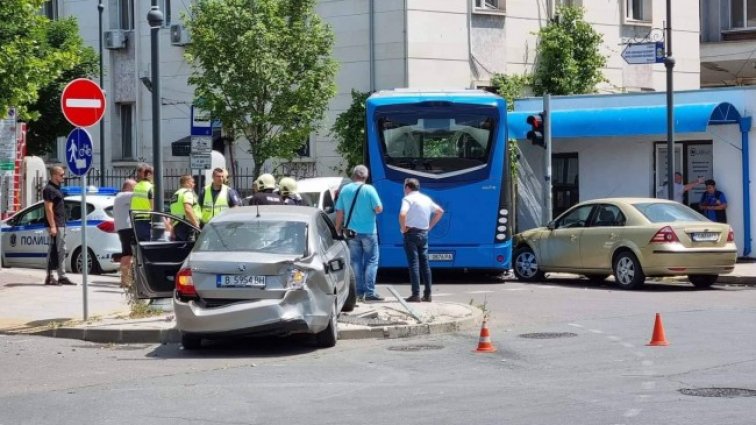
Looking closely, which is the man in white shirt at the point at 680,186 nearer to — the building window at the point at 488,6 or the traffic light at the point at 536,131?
the traffic light at the point at 536,131

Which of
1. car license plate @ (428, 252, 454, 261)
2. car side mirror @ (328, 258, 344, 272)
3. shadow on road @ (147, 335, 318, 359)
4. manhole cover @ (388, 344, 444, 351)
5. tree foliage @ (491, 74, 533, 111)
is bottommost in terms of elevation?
shadow on road @ (147, 335, 318, 359)

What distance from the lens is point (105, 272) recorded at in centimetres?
2522

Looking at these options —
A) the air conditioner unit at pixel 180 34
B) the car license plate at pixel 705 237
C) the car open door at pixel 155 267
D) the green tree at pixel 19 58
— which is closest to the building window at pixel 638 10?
the air conditioner unit at pixel 180 34

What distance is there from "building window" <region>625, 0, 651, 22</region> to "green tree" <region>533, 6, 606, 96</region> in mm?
2698

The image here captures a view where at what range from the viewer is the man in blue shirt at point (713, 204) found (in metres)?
26.6

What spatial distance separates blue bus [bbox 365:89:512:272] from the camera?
75.5 feet

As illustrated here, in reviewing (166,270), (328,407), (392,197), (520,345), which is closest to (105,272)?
(392,197)

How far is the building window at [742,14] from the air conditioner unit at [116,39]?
22.9 m

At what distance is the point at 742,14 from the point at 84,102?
1432 inches

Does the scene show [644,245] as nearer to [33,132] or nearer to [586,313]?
[586,313]

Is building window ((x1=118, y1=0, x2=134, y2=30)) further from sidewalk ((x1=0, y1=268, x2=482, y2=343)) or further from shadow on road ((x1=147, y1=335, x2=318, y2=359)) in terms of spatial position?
shadow on road ((x1=147, y1=335, x2=318, y2=359))

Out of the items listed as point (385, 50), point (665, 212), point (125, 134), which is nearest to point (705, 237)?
point (665, 212)

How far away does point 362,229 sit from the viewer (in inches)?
703

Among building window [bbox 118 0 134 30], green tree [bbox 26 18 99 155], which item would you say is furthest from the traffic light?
building window [bbox 118 0 134 30]
